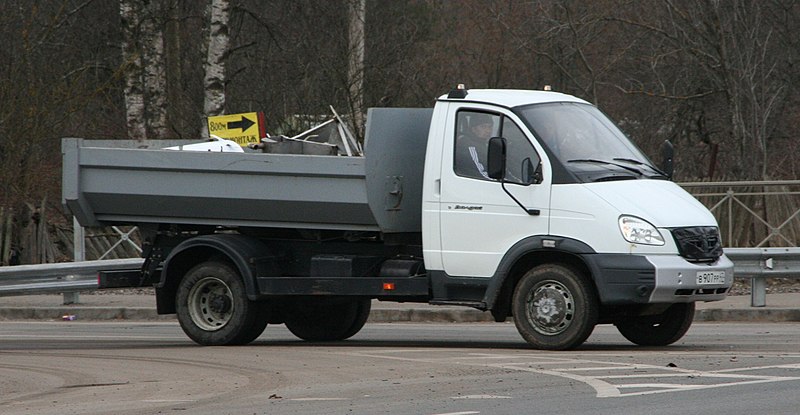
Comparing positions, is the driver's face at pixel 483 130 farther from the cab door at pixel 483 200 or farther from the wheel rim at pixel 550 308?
the wheel rim at pixel 550 308

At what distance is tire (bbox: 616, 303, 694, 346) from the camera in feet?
41.2

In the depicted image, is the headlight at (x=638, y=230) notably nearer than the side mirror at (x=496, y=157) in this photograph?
Yes

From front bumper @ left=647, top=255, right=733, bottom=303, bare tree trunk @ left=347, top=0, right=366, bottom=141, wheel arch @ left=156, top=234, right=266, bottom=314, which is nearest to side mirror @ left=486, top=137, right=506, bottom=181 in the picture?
front bumper @ left=647, top=255, right=733, bottom=303

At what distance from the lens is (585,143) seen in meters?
12.3

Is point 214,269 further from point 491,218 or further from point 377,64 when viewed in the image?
point 377,64

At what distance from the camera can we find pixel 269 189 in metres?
12.9

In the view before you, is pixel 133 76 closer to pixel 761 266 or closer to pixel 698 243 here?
pixel 761 266

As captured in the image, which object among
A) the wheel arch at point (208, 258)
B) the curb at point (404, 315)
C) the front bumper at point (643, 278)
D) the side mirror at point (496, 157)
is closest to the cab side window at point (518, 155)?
the side mirror at point (496, 157)

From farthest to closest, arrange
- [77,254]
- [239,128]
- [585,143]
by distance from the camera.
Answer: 1. [77,254]
2. [239,128]
3. [585,143]

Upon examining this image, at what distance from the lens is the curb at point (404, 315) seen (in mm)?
16156

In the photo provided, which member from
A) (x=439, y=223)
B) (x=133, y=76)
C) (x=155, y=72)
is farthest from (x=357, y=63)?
(x=439, y=223)

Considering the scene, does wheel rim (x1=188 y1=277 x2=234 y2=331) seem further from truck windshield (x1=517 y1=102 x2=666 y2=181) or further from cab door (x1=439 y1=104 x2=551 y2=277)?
truck windshield (x1=517 y1=102 x2=666 y2=181)

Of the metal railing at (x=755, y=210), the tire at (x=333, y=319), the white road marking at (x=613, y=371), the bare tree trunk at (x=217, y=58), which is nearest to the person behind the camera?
the white road marking at (x=613, y=371)

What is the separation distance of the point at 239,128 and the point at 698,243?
5.33 metres
